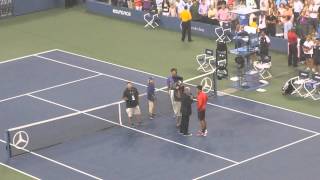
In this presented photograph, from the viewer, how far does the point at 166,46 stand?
1692 inches

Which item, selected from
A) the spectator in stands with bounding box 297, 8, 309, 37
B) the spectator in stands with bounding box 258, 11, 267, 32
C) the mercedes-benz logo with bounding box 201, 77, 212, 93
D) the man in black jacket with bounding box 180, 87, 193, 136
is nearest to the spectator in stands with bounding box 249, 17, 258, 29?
the spectator in stands with bounding box 258, 11, 267, 32

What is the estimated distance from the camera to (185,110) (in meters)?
30.8

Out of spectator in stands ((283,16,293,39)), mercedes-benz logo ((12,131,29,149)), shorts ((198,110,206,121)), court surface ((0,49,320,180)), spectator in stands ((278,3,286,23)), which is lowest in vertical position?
court surface ((0,49,320,180))

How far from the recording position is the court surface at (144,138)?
2823cm

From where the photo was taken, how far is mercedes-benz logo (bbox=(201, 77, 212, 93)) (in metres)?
35.2

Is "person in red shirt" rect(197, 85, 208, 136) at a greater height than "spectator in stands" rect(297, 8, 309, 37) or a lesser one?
lesser

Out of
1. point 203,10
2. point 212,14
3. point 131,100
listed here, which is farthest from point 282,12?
point 131,100

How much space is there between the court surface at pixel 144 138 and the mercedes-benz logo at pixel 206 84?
1.93ft

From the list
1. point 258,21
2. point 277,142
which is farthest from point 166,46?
point 277,142

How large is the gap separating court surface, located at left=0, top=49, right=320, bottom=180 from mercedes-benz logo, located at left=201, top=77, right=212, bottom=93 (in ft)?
1.93

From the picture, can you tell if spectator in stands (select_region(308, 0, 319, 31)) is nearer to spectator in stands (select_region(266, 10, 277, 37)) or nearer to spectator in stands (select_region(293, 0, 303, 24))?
spectator in stands (select_region(293, 0, 303, 24))

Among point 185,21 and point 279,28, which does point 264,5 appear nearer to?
point 279,28

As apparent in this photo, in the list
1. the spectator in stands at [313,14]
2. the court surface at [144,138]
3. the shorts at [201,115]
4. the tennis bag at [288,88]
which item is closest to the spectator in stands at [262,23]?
the spectator in stands at [313,14]

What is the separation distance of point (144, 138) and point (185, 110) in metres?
1.87
